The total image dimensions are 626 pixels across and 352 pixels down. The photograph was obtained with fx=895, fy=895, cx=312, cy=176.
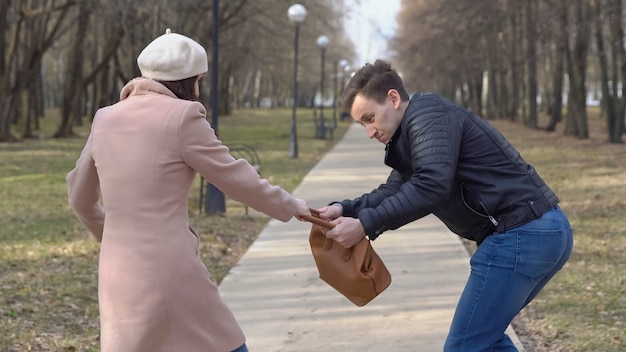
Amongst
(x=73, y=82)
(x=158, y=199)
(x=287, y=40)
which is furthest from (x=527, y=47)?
(x=158, y=199)

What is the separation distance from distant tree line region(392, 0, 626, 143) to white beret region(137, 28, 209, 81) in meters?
21.1

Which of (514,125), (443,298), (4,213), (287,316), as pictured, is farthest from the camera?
(514,125)

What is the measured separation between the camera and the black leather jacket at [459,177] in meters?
3.21

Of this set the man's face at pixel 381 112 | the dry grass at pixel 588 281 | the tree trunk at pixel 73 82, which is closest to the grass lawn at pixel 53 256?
the dry grass at pixel 588 281

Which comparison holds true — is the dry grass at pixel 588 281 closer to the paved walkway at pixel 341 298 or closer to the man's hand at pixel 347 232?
the paved walkway at pixel 341 298

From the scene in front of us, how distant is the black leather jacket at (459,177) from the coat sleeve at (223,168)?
399mm

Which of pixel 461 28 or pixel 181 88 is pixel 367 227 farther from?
pixel 461 28

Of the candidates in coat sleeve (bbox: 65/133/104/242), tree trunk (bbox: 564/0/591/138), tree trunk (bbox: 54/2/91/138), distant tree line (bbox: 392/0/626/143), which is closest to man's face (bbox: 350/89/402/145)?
coat sleeve (bbox: 65/133/104/242)

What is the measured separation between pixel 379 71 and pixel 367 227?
60cm

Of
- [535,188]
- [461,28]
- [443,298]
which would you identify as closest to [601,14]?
[461,28]

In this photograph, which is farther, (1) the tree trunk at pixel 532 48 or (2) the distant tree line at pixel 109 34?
(1) the tree trunk at pixel 532 48

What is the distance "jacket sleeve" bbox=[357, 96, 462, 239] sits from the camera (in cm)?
319

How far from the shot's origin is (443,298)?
709 centimetres

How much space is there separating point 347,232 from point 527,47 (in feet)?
122
